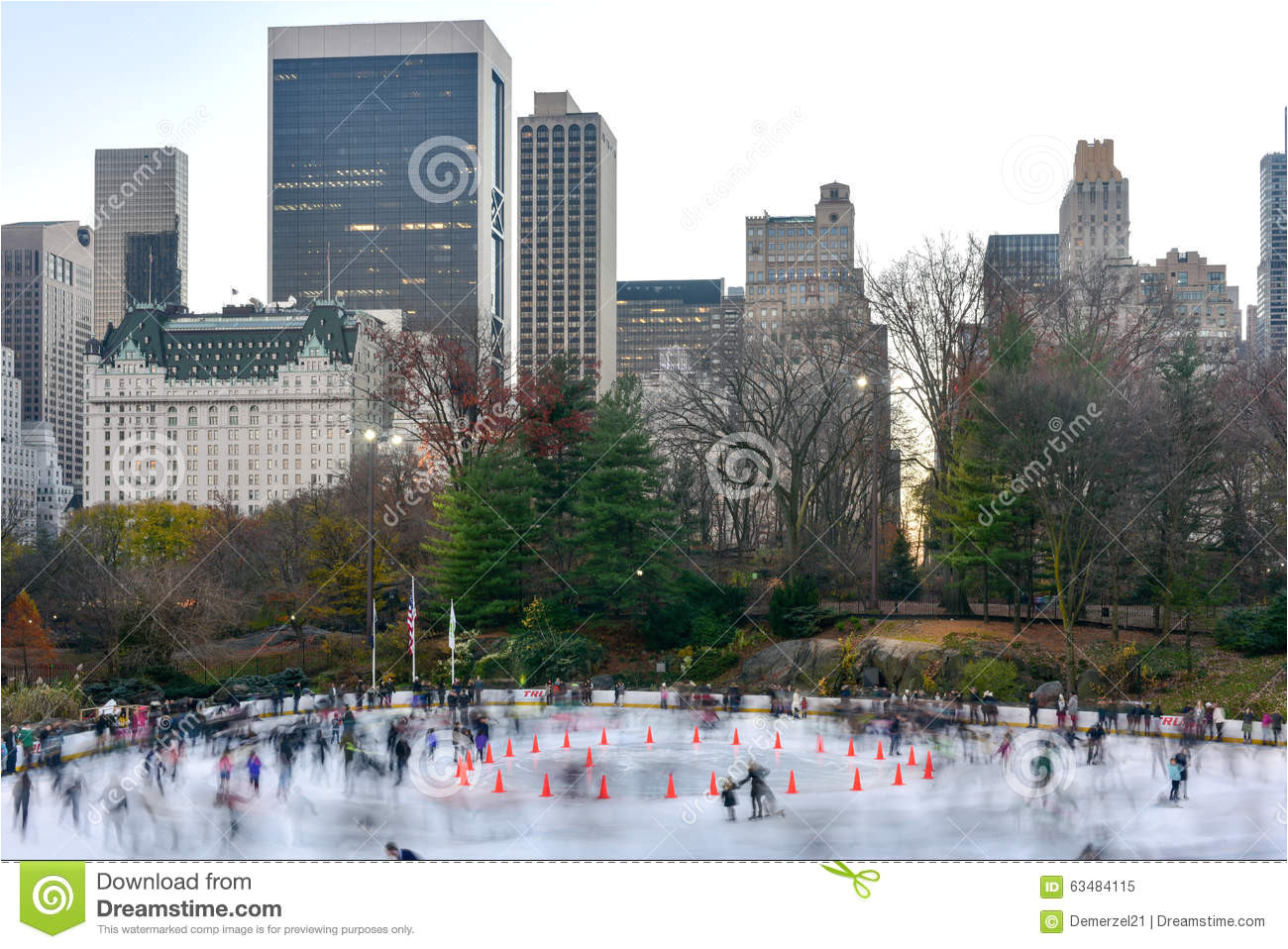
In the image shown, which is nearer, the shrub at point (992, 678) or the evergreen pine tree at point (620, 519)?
the shrub at point (992, 678)

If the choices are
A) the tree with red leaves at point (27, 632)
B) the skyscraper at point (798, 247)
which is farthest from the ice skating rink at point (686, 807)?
the skyscraper at point (798, 247)

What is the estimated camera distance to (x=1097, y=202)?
156000 millimetres

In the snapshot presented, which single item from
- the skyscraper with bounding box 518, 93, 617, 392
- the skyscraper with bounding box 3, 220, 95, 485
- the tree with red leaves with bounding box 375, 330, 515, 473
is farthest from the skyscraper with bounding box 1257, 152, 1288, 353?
the skyscraper with bounding box 3, 220, 95, 485

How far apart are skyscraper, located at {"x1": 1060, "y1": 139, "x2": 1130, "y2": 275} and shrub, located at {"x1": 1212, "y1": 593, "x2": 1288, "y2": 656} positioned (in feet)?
439

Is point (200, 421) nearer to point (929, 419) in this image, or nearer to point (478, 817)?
point (929, 419)

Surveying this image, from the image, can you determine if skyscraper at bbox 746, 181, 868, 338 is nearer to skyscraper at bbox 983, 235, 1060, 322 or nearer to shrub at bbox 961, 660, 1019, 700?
skyscraper at bbox 983, 235, 1060, 322

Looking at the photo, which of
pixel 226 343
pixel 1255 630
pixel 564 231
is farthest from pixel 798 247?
pixel 1255 630

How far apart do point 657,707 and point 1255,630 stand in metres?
17.3

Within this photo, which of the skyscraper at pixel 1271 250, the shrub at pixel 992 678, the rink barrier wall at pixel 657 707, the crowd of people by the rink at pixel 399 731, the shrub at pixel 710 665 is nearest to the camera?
the crowd of people by the rink at pixel 399 731

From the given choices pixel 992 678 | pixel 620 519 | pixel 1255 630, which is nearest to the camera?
pixel 992 678

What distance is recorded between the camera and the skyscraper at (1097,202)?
15500 centimetres

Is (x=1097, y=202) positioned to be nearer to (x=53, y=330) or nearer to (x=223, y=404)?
(x=223, y=404)

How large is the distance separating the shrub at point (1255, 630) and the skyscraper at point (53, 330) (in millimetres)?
128995

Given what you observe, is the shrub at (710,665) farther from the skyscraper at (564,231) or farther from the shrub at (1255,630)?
the skyscraper at (564,231)
